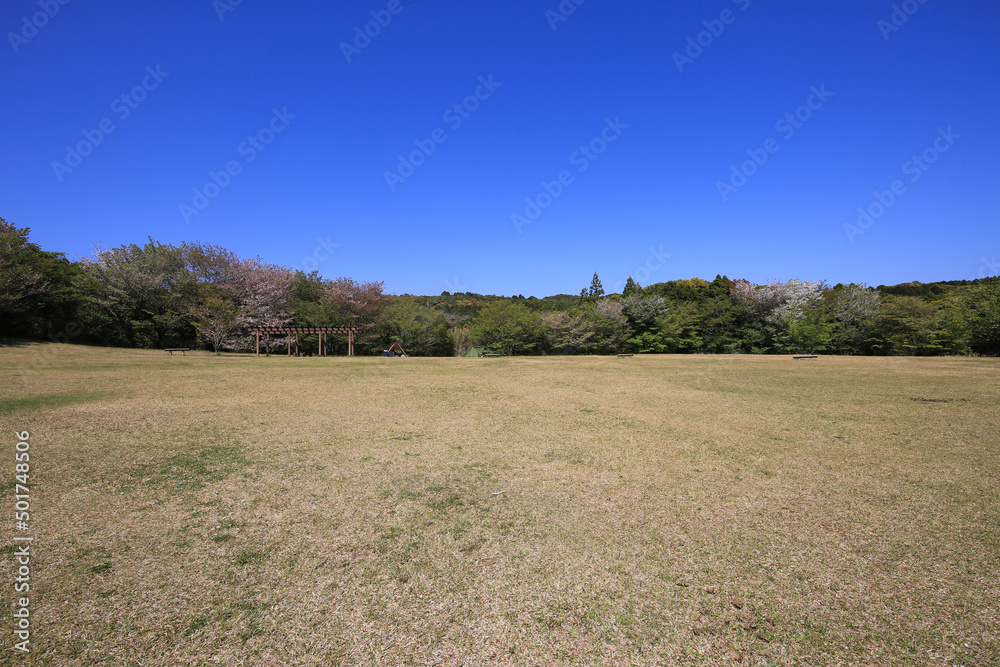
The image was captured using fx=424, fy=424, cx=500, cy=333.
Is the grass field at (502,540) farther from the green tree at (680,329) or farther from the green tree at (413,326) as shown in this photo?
the green tree at (680,329)

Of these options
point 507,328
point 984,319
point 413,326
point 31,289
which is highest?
point 31,289

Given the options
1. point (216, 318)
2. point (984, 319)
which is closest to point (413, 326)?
point (216, 318)

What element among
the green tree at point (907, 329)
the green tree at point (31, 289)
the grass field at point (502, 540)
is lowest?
the grass field at point (502, 540)

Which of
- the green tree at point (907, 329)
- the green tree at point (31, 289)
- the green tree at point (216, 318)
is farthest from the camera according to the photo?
the green tree at point (907, 329)

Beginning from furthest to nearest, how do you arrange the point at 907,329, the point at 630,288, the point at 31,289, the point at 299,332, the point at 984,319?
the point at 630,288, the point at 907,329, the point at 299,332, the point at 984,319, the point at 31,289

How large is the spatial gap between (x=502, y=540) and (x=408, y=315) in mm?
27823

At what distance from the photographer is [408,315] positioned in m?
30.0

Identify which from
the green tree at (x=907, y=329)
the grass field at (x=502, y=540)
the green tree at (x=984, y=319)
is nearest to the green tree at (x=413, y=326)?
the grass field at (x=502, y=540)

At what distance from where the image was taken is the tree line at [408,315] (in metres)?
21.6

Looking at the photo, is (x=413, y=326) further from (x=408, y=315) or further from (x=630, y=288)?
(x=630, y=288)

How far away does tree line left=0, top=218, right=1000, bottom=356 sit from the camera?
2164cm

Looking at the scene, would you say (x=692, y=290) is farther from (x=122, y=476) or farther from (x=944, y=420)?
(x=122, y=476)

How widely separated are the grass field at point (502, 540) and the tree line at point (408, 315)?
64.5ft

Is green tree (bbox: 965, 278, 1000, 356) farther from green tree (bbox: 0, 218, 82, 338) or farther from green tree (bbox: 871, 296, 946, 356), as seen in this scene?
green tree (bbox: 0, 218, 82, 338)
